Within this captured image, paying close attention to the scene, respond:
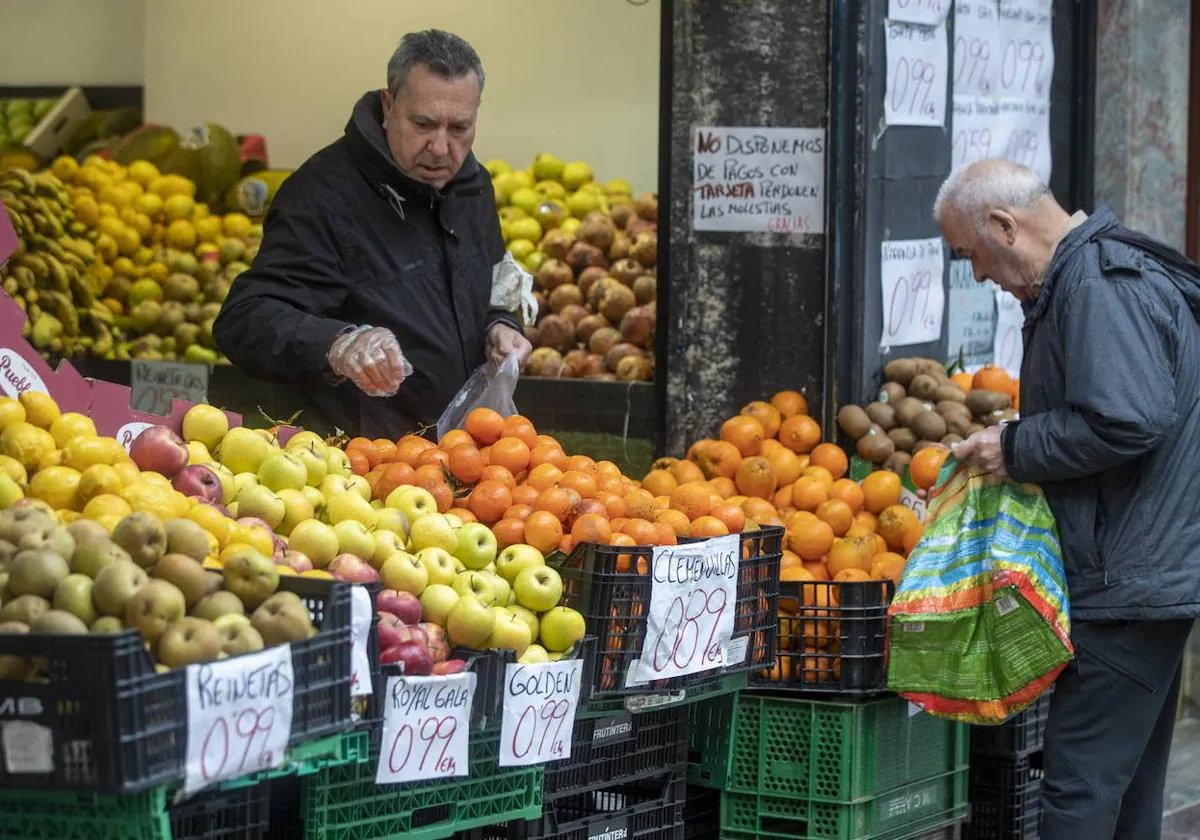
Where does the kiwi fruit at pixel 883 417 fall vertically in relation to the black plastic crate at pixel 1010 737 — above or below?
above

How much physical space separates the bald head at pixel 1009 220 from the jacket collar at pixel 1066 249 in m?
0.05

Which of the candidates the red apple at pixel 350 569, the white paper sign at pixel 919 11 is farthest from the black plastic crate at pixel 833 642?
the white paper sign at pixel 919 11

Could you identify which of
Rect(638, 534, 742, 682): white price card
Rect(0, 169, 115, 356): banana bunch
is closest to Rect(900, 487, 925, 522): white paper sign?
Rect(638, 534, 742, 682): white price card

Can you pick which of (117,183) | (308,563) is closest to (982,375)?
(308,563)

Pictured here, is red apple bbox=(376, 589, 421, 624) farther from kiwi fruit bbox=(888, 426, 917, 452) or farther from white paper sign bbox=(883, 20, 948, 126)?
white paper sign bbox=(883, 20, 948, 126)

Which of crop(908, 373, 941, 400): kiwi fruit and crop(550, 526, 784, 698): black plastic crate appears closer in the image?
crop(550, 526, 784, 698): black plastic crate

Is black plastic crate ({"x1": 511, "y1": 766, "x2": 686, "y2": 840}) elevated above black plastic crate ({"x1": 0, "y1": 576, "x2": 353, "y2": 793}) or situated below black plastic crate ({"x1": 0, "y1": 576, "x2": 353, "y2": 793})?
below

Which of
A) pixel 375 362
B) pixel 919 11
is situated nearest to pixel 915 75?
pixel 919 11

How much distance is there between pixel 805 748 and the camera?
438cm

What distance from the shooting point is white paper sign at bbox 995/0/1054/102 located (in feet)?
21.3

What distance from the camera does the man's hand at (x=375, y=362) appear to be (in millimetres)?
4215

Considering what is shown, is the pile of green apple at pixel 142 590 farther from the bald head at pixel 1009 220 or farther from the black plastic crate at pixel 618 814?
the bald head at pixel 1009 220

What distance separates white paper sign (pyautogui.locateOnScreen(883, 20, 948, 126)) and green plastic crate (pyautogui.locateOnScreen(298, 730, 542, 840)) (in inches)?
122

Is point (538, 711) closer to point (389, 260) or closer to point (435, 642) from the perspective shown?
point (435, 642)
